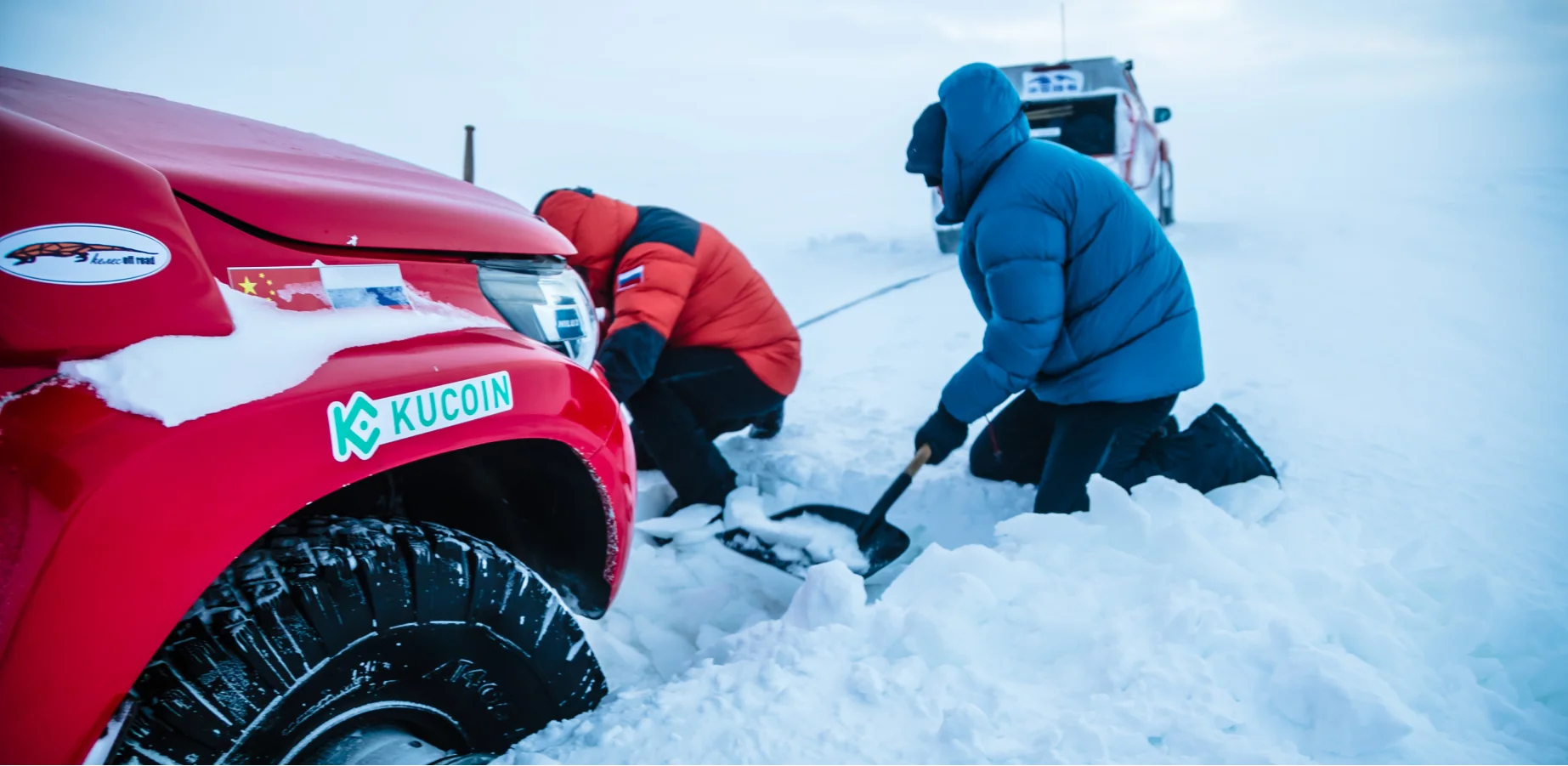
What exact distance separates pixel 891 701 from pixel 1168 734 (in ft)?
1.53

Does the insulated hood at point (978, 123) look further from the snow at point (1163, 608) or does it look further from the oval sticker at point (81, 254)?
the oval sticker at point (81, 254)

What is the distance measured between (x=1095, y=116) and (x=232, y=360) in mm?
7702

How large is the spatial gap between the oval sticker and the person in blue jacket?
6.35 feet

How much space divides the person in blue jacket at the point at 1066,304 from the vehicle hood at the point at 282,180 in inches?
50.9

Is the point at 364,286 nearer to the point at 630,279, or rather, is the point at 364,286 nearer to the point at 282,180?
the point at 282,180

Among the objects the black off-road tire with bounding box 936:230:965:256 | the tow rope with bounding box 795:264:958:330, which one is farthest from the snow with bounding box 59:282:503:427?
the black off-road tire with bounding box 936:230:965:256

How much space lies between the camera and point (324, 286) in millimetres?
1119

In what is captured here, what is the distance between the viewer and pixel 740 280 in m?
3.18

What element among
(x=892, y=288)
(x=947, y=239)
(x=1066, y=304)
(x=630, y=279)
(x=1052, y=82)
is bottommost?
(x=892, y=288)

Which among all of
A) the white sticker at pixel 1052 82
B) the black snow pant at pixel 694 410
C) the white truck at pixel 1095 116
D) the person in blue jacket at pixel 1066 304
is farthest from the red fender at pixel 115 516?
the white sticker at pixel 1052 82

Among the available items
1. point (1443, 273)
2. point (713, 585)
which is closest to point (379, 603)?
point (713, 585)

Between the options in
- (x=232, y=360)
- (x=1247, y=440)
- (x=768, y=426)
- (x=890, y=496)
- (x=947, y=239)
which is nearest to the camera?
(x=232, y=360)

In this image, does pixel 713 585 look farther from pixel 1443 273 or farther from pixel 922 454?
pixel 1443 273

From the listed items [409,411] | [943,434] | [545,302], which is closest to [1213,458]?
[943,434]
